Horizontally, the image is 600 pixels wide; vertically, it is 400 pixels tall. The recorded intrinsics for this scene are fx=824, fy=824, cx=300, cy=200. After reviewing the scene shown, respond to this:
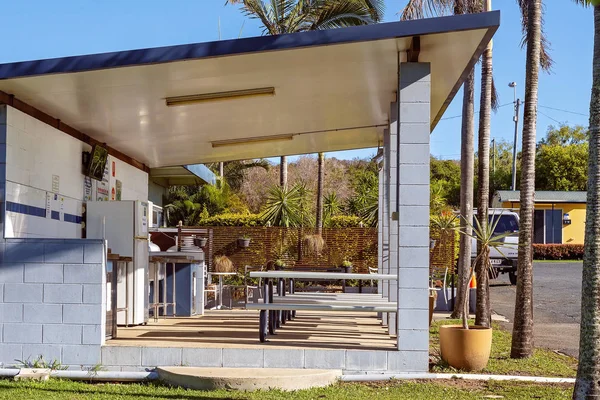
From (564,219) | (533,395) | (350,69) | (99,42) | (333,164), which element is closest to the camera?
(533,395)

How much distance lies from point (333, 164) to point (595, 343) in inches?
1702

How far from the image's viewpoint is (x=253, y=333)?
888cm

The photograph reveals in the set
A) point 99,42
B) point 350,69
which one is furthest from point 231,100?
point 99,42

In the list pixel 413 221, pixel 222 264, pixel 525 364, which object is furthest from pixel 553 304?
pixel 413 221

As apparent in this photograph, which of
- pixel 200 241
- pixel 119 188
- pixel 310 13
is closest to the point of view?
pixel 119 188

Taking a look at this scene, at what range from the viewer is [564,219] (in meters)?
36.4

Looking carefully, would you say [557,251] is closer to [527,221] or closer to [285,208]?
[285,208]

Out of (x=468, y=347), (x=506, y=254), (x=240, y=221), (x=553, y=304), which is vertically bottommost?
(x=553, y=304)

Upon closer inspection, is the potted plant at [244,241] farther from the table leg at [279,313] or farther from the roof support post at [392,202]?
the table leg at [279,313]

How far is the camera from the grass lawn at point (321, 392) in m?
6.46

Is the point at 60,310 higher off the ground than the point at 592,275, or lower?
lower

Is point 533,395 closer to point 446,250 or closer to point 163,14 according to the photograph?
point 446,250

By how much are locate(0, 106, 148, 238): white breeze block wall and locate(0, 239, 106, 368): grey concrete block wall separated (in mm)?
615

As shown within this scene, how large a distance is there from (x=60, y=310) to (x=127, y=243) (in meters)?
2.55
